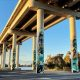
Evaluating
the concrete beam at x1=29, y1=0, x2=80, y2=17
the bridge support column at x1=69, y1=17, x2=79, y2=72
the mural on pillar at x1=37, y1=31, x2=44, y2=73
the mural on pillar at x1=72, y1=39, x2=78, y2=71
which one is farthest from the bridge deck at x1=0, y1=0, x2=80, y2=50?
the mural on pillar at x1=72, y1=39, x2=78, y2=71

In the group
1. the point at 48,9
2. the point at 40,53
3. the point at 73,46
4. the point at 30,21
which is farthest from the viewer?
the point at 30,21

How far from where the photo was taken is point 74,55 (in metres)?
46.5

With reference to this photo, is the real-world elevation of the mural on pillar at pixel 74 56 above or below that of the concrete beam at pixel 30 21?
below

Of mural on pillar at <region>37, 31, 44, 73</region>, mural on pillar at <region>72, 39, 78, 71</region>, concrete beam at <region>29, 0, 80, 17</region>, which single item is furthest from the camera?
mural on pillar at <region>72, 39, 78, 71</region>

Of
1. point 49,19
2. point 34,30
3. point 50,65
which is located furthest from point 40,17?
point 50,65

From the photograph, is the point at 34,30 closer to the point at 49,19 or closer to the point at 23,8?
the point at 49,19

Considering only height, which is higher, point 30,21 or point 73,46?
point 30,21

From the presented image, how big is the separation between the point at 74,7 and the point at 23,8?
37.0 feet

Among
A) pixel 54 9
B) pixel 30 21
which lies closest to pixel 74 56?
pixel 54 9

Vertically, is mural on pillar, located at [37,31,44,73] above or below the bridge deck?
below

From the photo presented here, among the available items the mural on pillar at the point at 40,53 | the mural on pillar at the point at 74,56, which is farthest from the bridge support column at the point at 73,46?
the mural on pillar at the point at 40,53

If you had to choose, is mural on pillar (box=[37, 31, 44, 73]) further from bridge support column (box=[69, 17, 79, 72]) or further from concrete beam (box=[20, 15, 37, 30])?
concrete beam (box=[20, 15, 37, 30])

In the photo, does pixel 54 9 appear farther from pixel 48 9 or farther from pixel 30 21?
pixel 30 21

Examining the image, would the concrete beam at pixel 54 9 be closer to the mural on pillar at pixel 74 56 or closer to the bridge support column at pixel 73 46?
the bridge support column at pixel 73 46
